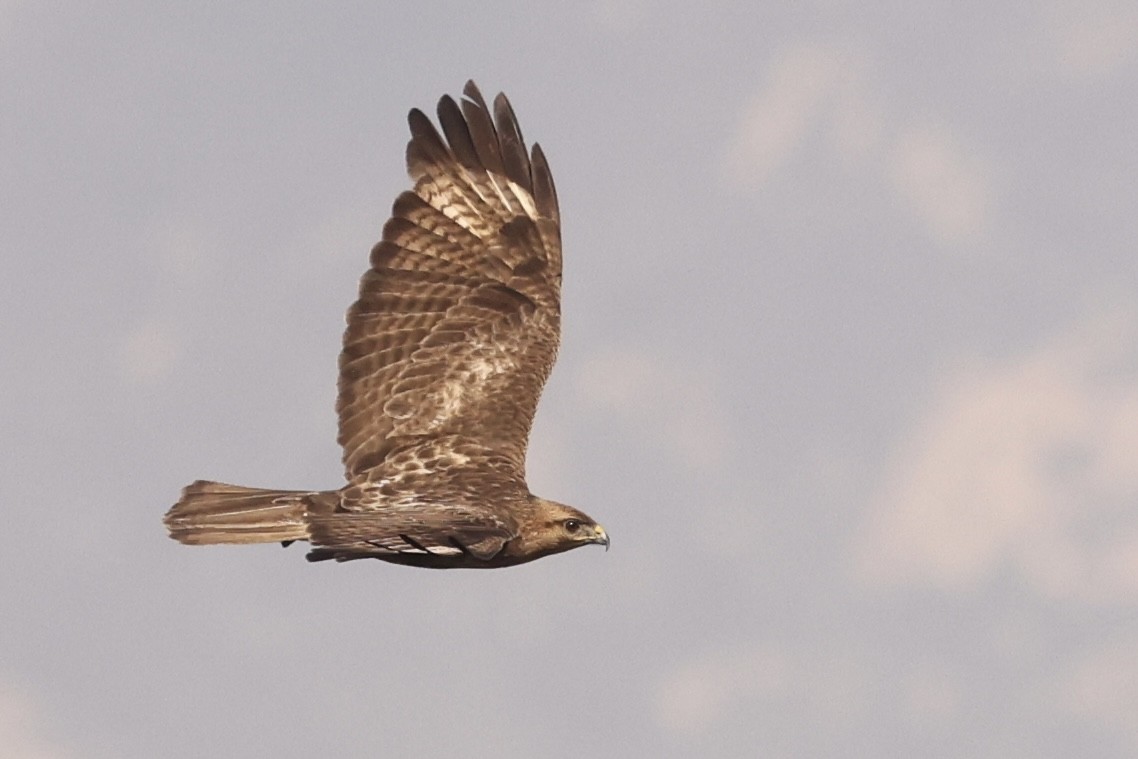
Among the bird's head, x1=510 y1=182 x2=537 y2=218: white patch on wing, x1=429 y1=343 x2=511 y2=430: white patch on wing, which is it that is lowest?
the bird's head

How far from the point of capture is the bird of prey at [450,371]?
20453 millimetres

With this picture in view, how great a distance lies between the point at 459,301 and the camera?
76.5ft

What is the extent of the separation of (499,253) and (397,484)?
137 inches

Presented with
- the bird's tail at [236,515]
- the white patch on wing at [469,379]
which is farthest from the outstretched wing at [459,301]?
the bird's tail at [236,515]

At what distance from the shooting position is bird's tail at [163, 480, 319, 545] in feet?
66.5

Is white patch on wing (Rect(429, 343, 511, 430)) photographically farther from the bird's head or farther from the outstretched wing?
the bird's head

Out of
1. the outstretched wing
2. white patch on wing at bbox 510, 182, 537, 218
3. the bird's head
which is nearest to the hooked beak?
the bird's head

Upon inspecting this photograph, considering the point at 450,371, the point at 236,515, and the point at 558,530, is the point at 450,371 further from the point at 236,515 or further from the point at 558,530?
the point at 236,515

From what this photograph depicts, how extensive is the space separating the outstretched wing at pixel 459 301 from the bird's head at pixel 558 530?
131cm

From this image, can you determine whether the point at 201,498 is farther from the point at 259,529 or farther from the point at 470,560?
the point at 470,560

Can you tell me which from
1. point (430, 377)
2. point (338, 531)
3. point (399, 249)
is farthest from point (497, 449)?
point (338, 531)

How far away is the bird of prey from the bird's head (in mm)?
13

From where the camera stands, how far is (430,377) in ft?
74.2

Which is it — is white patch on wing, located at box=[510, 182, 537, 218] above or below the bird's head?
above
